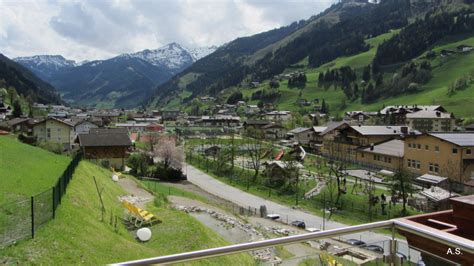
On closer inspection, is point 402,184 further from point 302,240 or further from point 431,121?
point 431,121

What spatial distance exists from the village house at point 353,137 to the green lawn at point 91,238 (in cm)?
4427

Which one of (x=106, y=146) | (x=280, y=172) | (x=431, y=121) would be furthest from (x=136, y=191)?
(x=431, y=121)

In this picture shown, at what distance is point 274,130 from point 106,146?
61204 millimetres

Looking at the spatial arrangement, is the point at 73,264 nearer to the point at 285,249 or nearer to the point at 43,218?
the point at 43,218

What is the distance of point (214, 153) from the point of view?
70375 mm

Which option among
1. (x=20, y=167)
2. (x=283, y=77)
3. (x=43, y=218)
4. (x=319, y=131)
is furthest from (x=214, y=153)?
(x=283, y=77)

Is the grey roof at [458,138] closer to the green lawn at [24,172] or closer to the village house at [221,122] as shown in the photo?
the green lawn at [24,172]

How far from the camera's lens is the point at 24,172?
20.1 meters

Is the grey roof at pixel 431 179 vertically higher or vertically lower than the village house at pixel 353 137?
lower

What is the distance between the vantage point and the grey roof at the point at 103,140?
46.8m

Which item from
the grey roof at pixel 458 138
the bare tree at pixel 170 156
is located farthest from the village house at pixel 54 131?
the grey roof at pixel 458 138

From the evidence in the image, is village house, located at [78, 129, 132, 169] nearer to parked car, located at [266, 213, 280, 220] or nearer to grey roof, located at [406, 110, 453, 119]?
parked car, located at [266, 213, 280, 220]

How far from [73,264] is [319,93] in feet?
512

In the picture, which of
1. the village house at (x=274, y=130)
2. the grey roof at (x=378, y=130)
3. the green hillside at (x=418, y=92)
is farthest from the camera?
the green hillside at (x=418, y=92)
